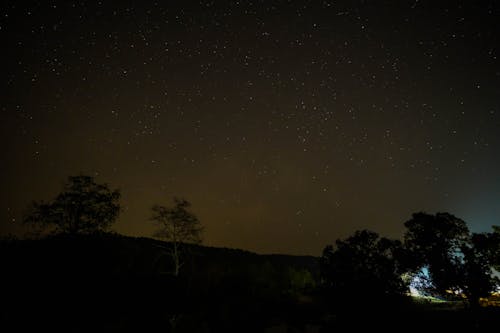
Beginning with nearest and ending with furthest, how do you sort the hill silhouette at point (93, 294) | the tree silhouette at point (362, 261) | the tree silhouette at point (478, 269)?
the hill silhouette at point (93, 294) < the tree silhouette at point (478, 269) < the tree silhouette at point (362, 261)

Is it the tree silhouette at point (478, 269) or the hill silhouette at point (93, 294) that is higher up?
the tree silhouette at point (478, 269)

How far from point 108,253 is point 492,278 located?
31481 mm

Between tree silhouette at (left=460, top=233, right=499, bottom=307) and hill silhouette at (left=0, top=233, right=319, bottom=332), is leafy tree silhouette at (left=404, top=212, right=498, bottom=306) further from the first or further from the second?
hill silhouette at (left=0, top=233, right=319, bottom=332)

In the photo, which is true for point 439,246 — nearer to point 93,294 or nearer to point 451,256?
point 451,256

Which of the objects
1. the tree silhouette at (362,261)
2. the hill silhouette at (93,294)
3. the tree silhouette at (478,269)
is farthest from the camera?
the tree silhouette at (362,261)

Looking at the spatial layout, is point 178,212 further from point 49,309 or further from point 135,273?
point 49,309

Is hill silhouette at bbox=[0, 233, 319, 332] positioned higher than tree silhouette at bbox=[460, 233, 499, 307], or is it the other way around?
tree silhouette at bbox=[460, 233, 499, 307]

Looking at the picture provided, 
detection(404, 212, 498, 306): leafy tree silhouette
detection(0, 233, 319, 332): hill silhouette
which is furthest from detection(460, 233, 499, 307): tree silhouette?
detection(0, 233, 319, 332): hill silhouette

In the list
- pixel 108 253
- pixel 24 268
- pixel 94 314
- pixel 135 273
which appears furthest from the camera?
pixel 135 273

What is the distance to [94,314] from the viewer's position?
2056 cm

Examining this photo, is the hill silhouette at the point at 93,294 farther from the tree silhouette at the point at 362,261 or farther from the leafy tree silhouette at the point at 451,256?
the leafy tree silhouette at the point at 451,256

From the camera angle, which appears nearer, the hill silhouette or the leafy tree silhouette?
the hill silhouette

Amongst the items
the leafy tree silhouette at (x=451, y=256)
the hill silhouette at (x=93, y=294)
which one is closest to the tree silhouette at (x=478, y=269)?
the leafy tree silhouette at (x=451, y=256)

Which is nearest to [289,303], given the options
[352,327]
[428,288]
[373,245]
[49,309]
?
[373,245]
